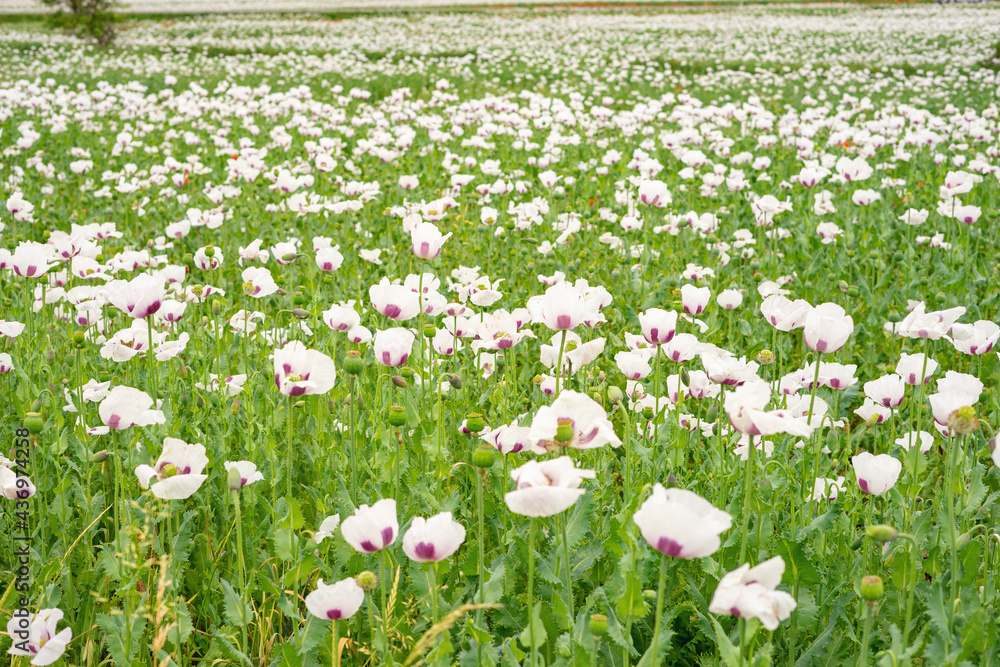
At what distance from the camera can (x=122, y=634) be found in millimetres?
2010

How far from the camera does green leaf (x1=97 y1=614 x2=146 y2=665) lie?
6.20ft

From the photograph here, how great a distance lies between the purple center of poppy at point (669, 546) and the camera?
4.34ft

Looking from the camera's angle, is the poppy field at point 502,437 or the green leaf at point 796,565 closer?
the poppy field at point 502,437

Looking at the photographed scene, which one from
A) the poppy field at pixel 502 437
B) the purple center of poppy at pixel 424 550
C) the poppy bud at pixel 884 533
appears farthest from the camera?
the poppy field at pixel 502 437

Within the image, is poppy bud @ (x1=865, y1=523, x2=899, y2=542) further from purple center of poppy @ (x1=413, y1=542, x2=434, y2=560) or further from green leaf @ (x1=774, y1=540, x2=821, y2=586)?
purple center of poppy @ (x1=413, y1=542, x2=434, y2=560)

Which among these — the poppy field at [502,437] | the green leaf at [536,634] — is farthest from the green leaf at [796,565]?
the green leaf at [536,634]

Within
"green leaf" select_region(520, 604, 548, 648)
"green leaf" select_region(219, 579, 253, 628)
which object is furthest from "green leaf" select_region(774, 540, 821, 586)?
"green leaf" select_region(219, 579, 253, 628)

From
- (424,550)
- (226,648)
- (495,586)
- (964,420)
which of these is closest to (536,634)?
(495,586)

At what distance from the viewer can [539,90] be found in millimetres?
14562

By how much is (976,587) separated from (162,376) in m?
3.22

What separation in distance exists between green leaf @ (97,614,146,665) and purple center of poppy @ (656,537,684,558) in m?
1.29

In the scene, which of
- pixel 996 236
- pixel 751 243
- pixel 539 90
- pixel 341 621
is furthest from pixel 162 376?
pixel 539 90

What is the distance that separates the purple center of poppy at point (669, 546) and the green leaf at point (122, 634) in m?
1.29

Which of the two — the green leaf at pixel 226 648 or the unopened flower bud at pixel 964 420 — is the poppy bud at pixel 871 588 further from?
the green leaf at pixel 226 648
